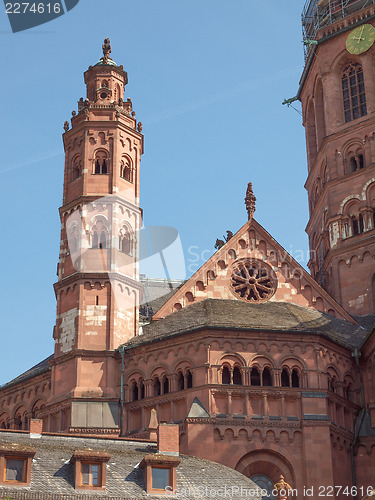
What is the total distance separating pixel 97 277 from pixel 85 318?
2459 mm

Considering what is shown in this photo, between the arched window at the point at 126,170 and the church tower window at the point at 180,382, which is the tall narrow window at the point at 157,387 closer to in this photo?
the church tower window at the point at 180,382

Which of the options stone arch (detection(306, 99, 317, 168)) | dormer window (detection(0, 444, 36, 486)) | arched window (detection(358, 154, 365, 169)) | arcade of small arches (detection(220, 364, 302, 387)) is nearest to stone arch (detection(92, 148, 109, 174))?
arcade of small arches (detection(220, 364, 302, 387))

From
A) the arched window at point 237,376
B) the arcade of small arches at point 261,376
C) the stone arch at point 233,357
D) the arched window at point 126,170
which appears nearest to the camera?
the arcade of small arches at point 261,376

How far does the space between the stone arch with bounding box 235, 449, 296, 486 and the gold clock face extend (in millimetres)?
31585

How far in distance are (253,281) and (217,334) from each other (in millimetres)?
7418

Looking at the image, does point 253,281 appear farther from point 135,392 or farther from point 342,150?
point 342,150

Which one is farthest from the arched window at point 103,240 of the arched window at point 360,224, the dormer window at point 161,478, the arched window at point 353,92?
the arched window at point 353,92

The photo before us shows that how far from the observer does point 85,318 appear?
194 ft

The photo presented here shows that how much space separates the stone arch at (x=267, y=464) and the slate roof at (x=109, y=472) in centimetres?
792

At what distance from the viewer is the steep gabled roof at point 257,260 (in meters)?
62.2

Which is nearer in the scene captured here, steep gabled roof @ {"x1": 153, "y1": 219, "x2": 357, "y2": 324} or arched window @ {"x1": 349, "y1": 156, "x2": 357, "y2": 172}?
steep gabled roof @ {"x1": 153, "y1": 219, "x2": 357, "y2": 324}

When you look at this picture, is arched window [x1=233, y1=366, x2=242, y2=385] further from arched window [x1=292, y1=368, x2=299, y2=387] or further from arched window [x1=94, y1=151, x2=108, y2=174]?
arched window [x1=94, y1=151, x2=108, y2=174]

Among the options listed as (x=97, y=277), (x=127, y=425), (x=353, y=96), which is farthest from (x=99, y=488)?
(x=353, y=96)

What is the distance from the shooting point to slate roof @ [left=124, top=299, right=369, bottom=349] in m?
57.2
